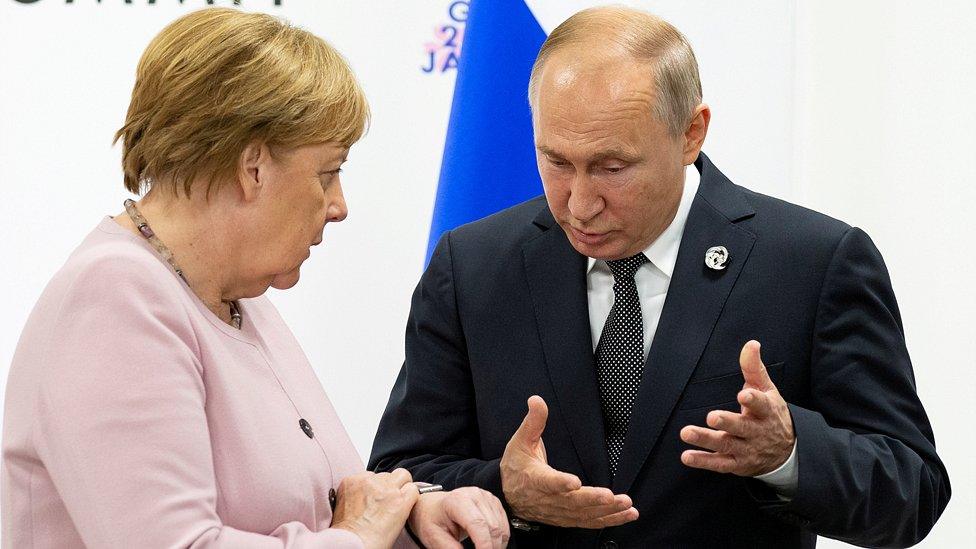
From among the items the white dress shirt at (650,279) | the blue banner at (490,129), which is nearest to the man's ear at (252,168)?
the white dress shirt at (650,279)

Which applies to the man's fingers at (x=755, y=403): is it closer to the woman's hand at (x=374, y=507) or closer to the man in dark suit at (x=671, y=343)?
the man in dark suit at (x=671, y=343)

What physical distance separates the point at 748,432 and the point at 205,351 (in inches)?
28.6

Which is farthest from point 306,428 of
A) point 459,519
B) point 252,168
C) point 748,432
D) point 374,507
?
point 748,432

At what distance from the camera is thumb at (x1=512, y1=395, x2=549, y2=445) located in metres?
1.74

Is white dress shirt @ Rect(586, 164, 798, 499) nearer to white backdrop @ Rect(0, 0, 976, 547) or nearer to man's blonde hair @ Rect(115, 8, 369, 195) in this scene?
man's blonde hair @ Rect(115, 8, 369, 195)

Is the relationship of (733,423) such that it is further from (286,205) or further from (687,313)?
(286,205)

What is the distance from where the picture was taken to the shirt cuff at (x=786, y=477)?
5.95 ft

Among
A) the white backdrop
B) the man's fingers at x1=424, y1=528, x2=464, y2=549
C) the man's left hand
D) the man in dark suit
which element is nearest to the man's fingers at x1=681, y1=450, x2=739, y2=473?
the man's left hand

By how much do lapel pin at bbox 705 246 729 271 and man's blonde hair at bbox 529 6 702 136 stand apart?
196 mm

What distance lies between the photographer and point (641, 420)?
1.93m

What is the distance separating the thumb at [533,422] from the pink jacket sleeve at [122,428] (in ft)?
1.44

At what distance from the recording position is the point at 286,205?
169cm

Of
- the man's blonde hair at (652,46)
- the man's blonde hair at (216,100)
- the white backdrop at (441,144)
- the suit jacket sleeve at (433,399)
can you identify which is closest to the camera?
the man's blonde hair at (216,100)

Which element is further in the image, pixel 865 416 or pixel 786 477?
pixel 865 416
